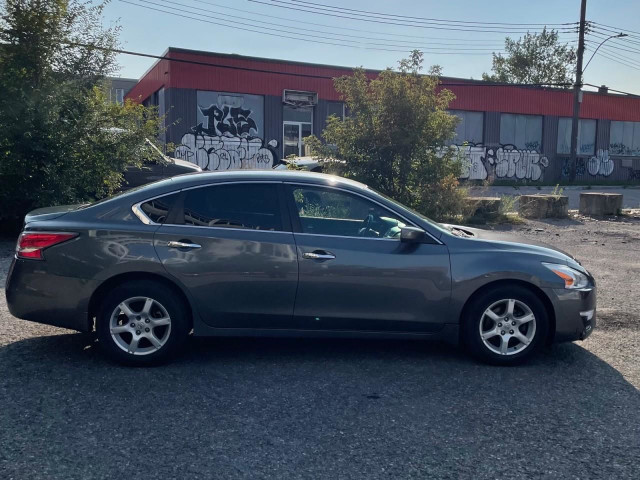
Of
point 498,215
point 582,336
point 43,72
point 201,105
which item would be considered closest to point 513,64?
point 201,105

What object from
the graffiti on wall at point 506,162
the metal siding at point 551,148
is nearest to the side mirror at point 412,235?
the graffiti on wall at point 506,162

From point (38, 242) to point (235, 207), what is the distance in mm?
1551

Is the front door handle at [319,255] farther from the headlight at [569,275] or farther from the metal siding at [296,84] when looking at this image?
the metal siding at [296,84]

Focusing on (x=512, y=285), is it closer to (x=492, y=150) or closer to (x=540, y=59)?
(x=492, y=150)

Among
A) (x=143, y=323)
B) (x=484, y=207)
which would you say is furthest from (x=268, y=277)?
(x=484, y=207)

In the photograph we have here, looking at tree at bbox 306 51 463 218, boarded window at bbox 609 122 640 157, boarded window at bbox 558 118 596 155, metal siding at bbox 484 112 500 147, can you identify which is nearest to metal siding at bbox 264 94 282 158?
metal siding at bbox 484 112 500 147

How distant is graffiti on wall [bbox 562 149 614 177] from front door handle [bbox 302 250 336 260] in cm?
3890

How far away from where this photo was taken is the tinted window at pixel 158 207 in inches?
199

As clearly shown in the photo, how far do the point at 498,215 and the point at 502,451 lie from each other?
12.4 m

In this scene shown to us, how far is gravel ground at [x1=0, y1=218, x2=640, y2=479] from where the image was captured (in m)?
3.46

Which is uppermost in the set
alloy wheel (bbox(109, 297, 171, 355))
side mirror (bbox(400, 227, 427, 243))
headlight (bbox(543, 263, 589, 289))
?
side mirror (bbox(400, 227, 427, 243))

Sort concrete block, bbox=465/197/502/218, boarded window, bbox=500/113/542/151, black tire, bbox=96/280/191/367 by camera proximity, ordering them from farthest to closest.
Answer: boarded window, bbox=500/113/542/151 < concrete block, bbox=465/197/502/218 < black tire, bbox=96/280/191/367

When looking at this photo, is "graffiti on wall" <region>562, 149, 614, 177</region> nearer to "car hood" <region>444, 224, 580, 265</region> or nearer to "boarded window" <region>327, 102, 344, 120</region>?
"boarded window" <region>327, 102, 344, 120</region>

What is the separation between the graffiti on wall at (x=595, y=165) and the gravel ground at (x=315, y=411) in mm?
37379
